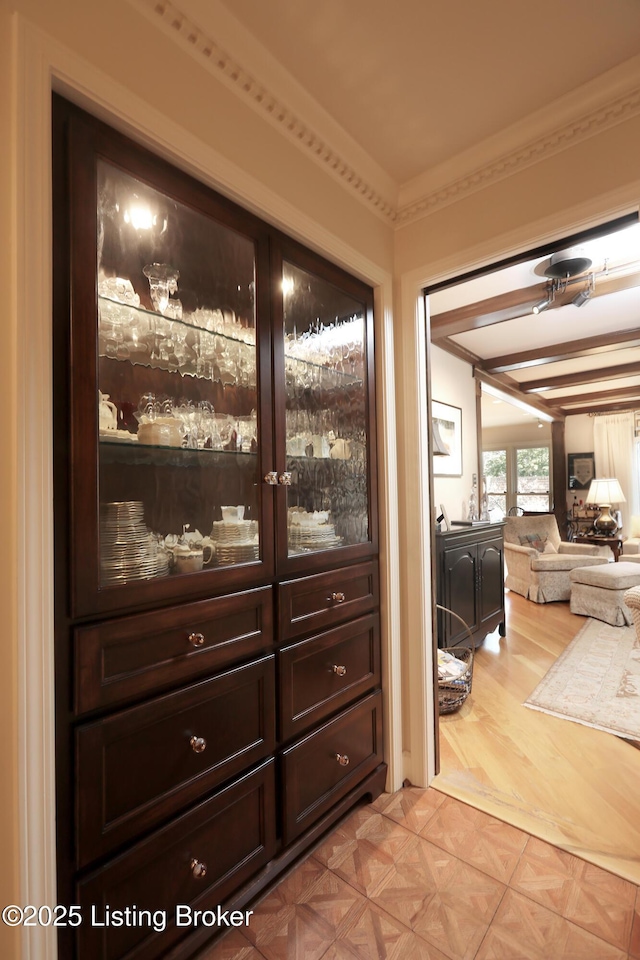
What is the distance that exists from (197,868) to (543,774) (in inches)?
64.7

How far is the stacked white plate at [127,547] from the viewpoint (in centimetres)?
110

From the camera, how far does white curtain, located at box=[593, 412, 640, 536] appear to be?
789cm

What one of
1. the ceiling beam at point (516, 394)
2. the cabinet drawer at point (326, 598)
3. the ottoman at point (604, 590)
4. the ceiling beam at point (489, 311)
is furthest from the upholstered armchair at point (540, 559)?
the cabinet drawer at point (326, 598)

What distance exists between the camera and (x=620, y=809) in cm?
188

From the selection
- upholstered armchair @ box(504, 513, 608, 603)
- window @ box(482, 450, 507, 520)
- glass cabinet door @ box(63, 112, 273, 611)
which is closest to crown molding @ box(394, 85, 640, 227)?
glass cabinet door @ box(63, 112, 273, 611)

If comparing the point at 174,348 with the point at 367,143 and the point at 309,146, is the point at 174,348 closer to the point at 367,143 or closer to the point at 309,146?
the point at 309,146

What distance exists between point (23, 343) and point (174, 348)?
0.43m

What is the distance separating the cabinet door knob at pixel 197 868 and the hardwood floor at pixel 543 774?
3.80 feet

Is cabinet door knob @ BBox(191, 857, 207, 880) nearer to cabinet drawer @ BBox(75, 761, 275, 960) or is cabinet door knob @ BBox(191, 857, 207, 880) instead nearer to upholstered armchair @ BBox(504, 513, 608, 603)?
cabinet drawer @ BBox(75, 761, 275, 960)

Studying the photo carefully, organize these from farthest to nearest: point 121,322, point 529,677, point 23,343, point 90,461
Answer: point 529,677 < point 121,322 < point 90,461 < point 23,343

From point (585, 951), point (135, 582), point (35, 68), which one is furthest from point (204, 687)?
point (35, 68)

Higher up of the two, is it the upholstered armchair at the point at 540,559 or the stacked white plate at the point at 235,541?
the stacked white plate at the point at 235,541

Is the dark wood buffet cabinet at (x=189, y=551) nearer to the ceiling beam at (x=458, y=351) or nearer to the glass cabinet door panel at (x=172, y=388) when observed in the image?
the glass cabinet door panel at (x=172, y=388)

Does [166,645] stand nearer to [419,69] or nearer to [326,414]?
[326,414]
